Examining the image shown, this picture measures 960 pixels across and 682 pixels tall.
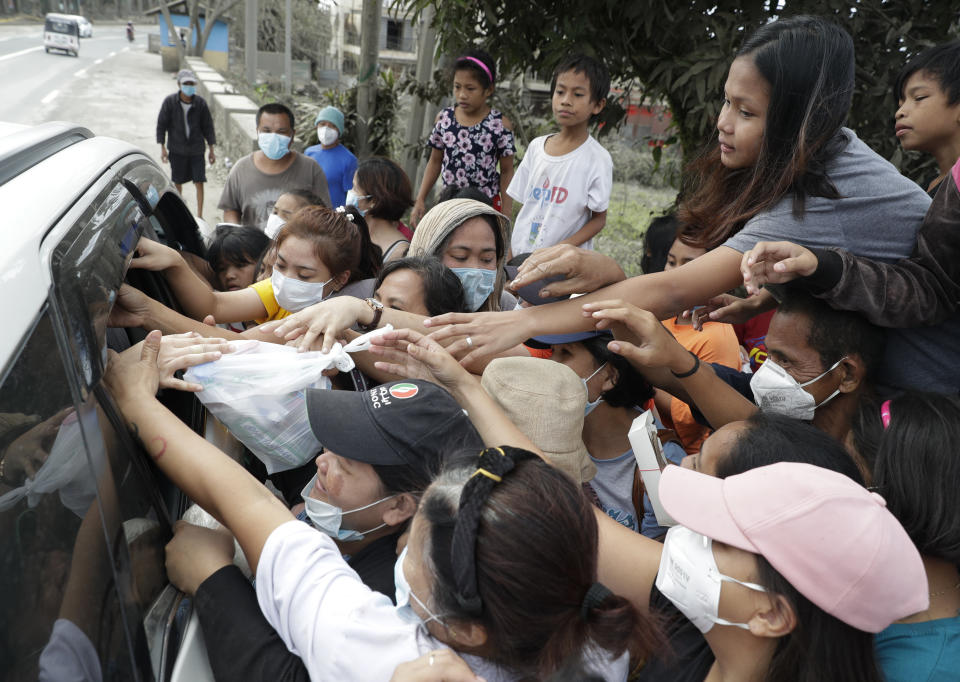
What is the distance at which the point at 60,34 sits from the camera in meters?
33.2

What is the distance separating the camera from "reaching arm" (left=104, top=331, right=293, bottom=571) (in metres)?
1.48

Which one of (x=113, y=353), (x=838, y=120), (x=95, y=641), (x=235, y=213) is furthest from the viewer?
(x=235, y=213)

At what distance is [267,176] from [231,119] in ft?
24.1

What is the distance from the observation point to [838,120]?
2.12 metres

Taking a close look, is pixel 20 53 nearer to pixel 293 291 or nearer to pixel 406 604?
pixel 293 291

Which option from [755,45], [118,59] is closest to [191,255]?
[755,45]

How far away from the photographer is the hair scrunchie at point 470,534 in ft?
3.98

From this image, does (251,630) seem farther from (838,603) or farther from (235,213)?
(235,213)

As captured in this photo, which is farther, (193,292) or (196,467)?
(193,292)

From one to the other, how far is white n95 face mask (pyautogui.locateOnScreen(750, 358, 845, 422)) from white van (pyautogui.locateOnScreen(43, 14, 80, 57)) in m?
39.1

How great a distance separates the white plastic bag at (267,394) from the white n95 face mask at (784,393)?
1319 mm

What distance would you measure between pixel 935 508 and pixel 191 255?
278cm

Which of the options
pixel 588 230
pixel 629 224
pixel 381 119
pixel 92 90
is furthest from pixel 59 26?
pixel 588 230

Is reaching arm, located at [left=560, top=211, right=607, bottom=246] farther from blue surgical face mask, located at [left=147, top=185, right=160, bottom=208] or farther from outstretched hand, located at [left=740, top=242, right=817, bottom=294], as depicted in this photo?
blue surgical face mask, located at [left=147, top=185, right=160, bottom=208]
